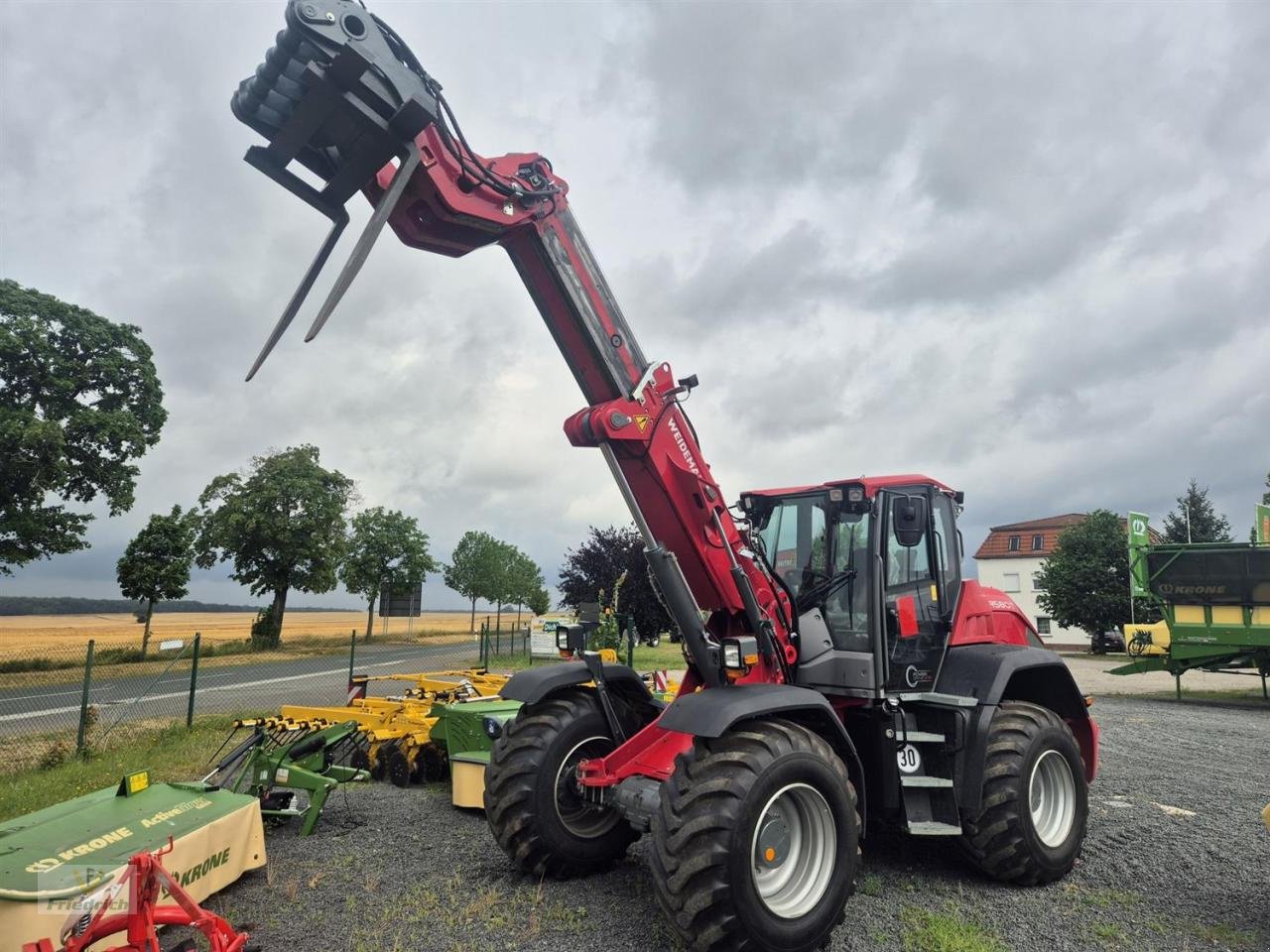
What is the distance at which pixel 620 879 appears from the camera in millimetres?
5059

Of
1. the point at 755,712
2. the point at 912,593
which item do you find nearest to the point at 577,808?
the point at 755,712

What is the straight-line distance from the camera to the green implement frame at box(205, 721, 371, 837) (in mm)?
6020

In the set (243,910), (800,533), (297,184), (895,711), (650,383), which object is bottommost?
(243,910)

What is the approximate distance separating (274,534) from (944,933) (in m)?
32.1

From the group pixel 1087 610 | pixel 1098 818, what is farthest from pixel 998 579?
pixel 1098 818

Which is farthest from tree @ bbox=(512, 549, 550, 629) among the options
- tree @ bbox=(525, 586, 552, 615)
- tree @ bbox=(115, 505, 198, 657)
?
tree @ bbox=(115, 505, 198, 657)

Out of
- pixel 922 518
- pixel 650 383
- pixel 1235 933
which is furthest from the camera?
pixel 922 518

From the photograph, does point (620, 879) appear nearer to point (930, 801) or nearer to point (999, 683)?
point (930, 801)

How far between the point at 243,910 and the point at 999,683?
477cm

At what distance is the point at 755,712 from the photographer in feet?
13.2

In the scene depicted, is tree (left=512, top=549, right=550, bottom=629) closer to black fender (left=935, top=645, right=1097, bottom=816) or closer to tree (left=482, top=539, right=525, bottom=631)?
tree (left=482, top=539, right=525, bottom=631)

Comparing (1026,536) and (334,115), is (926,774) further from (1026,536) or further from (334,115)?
(1026,536)

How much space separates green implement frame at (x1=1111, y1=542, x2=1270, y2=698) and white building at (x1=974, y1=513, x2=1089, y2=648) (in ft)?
118

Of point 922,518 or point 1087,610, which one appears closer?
point 922,518
